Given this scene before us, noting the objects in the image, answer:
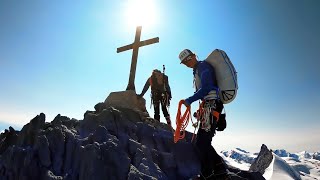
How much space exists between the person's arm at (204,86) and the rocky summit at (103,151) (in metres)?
11.0

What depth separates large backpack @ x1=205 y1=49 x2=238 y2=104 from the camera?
7844 millimetres

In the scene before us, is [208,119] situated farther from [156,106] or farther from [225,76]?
[156,106]

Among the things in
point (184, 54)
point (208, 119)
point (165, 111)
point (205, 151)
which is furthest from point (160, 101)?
point (205, 151)

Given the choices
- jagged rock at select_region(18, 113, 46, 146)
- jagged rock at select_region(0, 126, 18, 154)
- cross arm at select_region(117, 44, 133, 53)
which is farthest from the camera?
jagged rock at select_region(0, 126, 18, 154)

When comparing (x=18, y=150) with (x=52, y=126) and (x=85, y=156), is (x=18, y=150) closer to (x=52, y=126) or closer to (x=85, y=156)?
(x=52, y=126)

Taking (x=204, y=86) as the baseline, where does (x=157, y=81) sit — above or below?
above

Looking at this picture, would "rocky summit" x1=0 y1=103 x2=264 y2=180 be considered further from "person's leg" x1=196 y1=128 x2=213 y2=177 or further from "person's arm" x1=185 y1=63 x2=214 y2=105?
"person's arm" x1=185 y1=63 x2=214 y2=105

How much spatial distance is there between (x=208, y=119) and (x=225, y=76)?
1.29 metres

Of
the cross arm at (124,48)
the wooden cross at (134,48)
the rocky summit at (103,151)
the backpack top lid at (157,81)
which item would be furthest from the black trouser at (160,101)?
the cross arm at (124,48)

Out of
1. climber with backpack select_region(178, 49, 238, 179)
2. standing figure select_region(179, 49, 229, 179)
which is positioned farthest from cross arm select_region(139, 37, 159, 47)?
standing figure select_region(179, 49, 229, 179)

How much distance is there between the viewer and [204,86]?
304 inches

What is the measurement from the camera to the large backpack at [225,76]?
784 centimetres

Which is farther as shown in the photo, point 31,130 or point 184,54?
point 31,130

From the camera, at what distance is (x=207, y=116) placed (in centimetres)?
785
